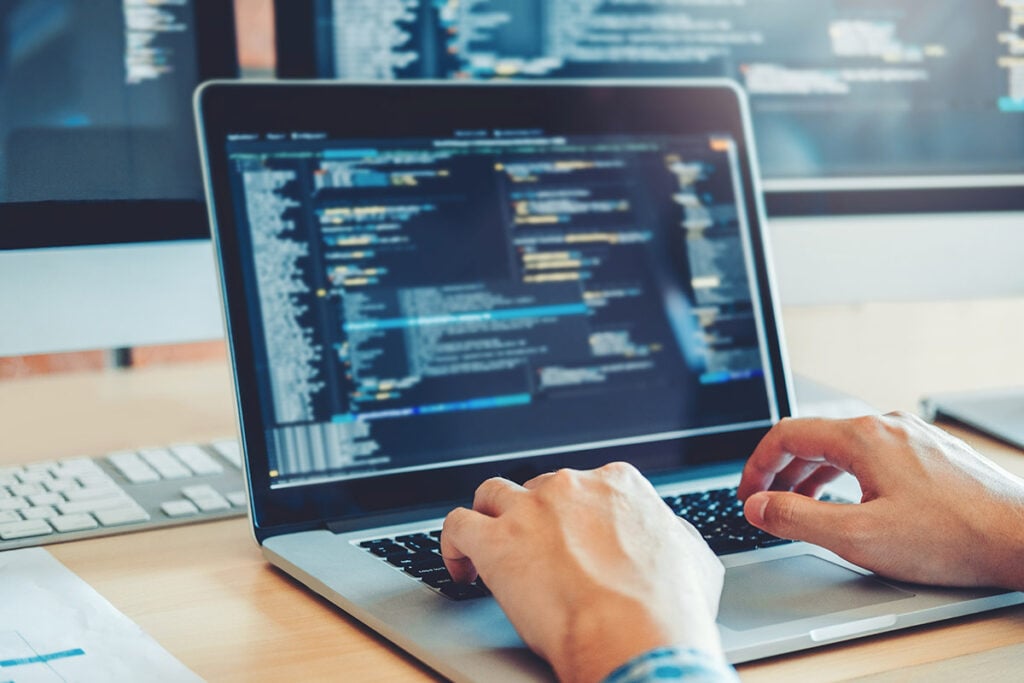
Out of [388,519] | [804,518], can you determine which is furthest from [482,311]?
[804,518]

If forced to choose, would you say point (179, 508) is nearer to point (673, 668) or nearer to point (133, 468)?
point (133, 468)

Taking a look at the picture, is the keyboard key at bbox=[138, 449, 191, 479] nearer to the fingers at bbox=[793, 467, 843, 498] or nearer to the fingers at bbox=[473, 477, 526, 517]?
the fingers at bbox=[473, 477, 526, 517]

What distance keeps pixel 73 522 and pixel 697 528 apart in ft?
1.22

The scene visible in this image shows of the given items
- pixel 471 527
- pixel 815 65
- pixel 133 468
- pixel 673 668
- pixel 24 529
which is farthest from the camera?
pixel 815 65

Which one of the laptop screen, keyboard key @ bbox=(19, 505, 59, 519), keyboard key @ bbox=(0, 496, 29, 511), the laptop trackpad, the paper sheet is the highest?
the laptop screen

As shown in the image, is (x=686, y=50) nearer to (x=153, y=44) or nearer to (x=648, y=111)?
(x=648, y=111)

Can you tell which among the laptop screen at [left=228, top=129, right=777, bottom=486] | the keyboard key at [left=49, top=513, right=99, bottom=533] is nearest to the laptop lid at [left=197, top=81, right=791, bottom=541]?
the laptop screen at [left=228, top=129, right=777, bottom=486]

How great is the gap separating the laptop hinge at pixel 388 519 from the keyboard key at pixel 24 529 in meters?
0.17

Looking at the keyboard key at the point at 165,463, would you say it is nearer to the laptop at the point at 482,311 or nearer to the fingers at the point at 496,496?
the laptop at the point at 482,311

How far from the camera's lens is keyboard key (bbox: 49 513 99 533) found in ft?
2.12

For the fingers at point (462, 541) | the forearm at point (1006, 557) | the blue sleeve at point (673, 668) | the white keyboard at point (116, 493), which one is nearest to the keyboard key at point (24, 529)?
the white keyboard at point (116, 493)

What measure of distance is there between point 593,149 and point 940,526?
14.1 inches

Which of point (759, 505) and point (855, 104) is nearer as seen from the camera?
point (759, 505)

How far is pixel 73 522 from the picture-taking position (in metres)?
0.65
